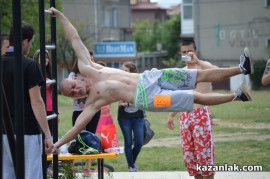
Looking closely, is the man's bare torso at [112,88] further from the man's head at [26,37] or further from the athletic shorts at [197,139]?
the athletic shorts at [197,139]

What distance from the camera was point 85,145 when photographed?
1017 cm

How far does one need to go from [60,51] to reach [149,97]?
4836 centimetres

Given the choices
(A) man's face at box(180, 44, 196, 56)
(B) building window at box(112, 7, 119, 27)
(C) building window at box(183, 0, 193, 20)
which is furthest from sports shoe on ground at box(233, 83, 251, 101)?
(B) building window at box(112, 7, 119, 27)

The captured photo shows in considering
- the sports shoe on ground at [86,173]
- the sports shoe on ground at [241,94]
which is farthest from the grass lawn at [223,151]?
the sports shoe on ground at [241,94]

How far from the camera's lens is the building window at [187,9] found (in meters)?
69.4

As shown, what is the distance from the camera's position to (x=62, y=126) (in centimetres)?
2289

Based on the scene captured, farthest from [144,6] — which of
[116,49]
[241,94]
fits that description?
[241,94]

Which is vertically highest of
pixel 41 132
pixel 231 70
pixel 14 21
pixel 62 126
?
pixel 14 21

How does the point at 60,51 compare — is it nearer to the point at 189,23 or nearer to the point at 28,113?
the point at 189,23

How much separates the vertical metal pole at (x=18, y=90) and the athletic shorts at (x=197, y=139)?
286 cm

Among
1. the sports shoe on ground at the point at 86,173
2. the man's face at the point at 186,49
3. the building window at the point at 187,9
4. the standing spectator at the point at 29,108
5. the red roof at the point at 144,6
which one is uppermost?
the red roof at the point at 144,6

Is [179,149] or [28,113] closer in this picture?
[28,113]

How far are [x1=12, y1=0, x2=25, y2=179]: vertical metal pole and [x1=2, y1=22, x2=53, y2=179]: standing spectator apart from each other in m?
0.24

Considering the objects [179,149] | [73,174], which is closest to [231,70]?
[73,174]
